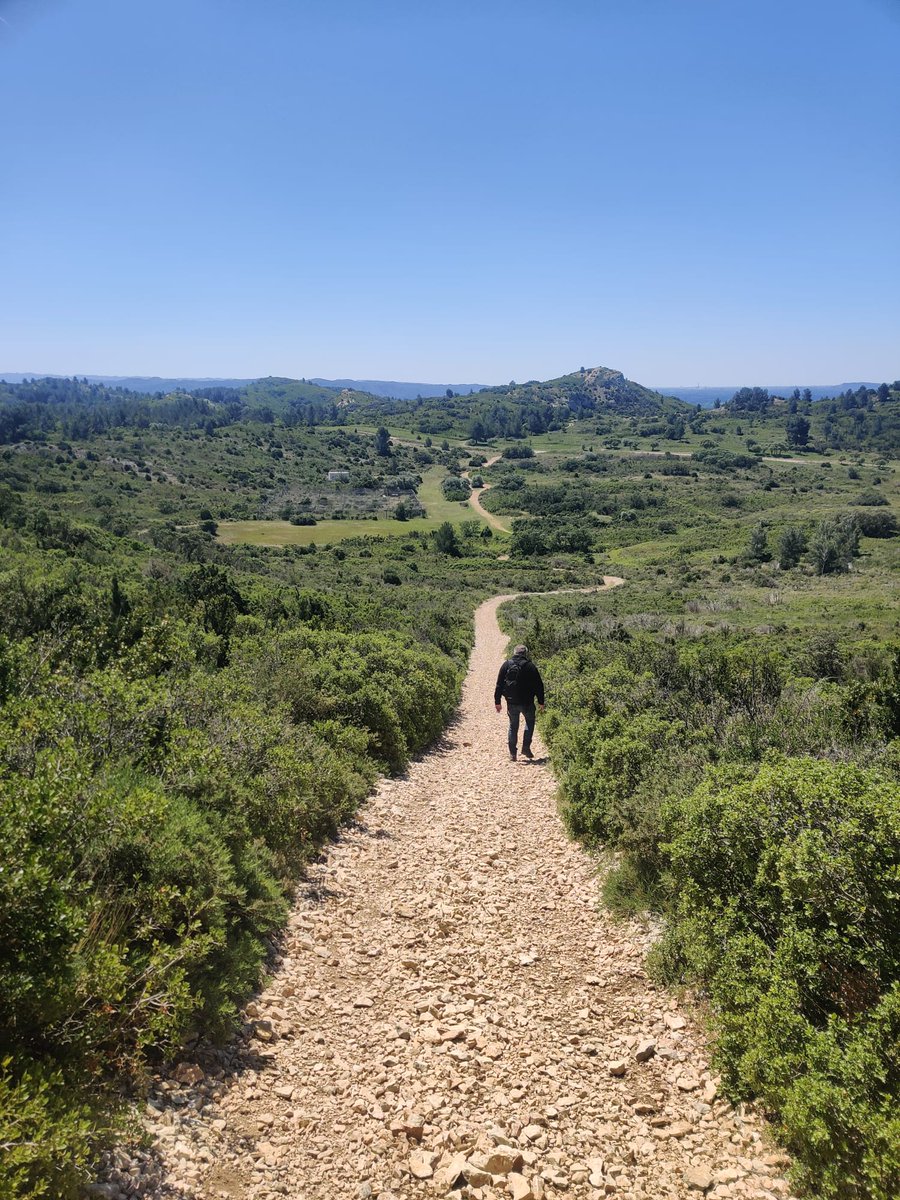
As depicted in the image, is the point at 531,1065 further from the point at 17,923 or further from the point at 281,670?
the point at 281,670

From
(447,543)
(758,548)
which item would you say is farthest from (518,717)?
(447,543)

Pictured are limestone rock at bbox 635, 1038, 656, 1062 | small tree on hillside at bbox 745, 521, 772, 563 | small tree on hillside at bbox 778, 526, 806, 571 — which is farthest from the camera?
small tree on hillside at bbox 745, 521, 772, 563

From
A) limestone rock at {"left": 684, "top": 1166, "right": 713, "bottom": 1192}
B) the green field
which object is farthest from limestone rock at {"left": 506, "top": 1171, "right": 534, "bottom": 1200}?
the green field

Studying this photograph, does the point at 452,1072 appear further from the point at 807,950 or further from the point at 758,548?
the point at 758,548

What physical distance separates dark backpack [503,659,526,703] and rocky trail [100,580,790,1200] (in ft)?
15.4

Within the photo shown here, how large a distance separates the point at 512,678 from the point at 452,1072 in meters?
7.86

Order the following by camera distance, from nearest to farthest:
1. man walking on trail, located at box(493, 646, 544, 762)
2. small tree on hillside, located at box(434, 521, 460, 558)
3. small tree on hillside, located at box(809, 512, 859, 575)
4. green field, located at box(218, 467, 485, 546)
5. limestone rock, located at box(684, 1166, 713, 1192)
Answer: limestone rock, located at box(684, 1166, 713, 1192) → man walking on trail, located at box(493, 646, 544, 762) → small tree on hillside, located at box(809, 512, 859, 575) → small tree on hillside, located at box(434, 521, 460, 558) → green field, located at box(218, 467, 485, 546)

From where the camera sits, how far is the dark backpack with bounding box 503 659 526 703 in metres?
11.9

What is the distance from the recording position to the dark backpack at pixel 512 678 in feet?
39.0

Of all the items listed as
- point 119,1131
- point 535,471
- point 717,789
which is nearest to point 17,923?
point 119,1131

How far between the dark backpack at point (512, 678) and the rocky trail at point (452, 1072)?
4.71 meters

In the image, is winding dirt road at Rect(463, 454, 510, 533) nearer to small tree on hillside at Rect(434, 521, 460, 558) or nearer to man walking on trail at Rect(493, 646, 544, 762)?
small tree on hillside at Rect(434, 521, 460, 558)

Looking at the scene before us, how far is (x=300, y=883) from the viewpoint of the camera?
6758 mm

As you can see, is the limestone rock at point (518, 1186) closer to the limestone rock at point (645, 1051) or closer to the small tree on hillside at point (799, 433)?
the limestone rock at point (645, 1051)
